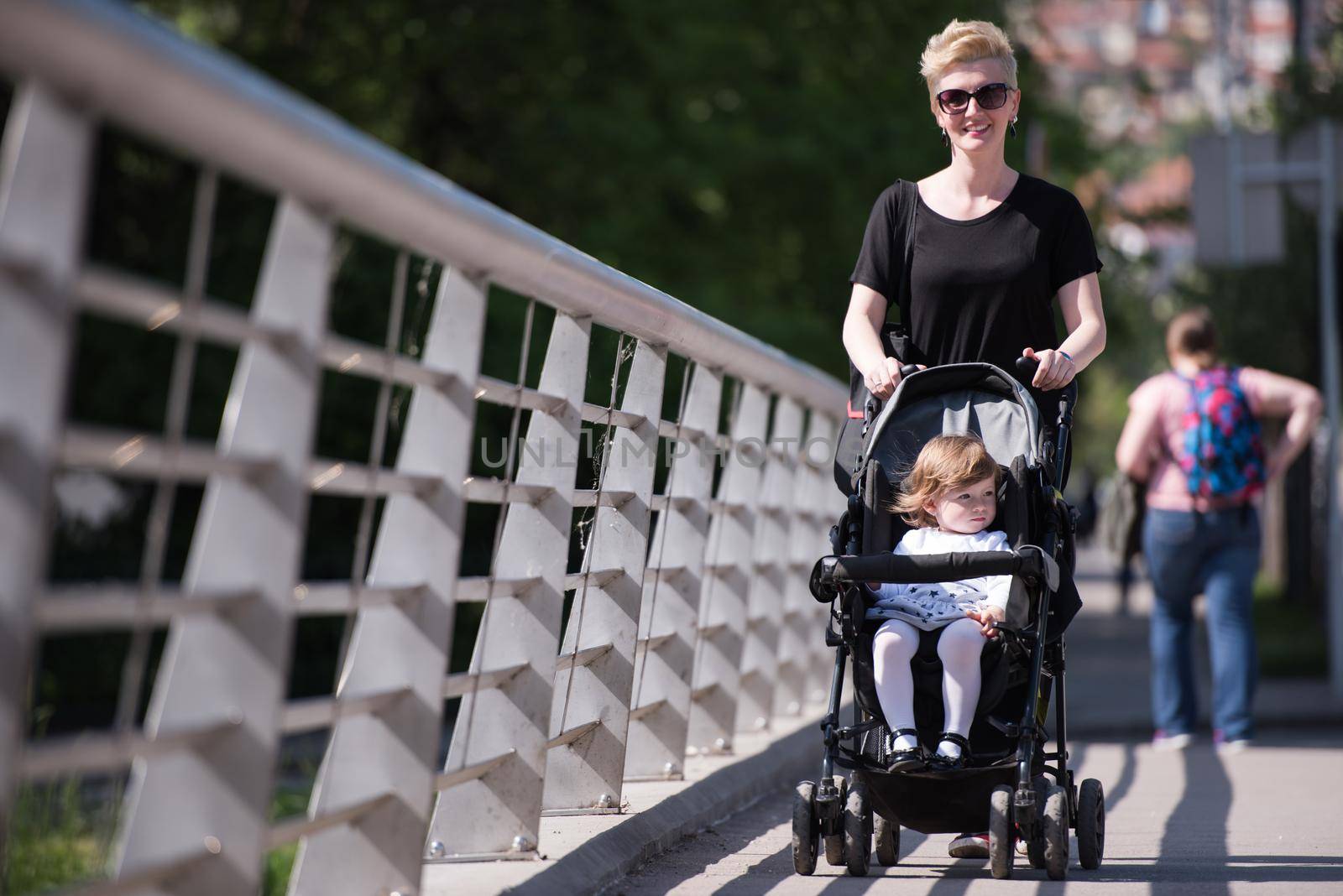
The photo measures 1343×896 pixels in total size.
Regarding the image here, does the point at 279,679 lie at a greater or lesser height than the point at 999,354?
lesser

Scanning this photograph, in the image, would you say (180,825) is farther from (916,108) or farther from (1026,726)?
(916,108)

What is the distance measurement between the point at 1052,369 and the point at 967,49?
0.95 m

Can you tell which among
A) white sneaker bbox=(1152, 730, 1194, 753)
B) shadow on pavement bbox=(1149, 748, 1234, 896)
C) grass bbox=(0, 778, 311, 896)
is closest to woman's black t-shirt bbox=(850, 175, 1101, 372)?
shadow on pavement bbox=(1149, 748, 1234, 896)

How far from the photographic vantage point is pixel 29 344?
223 cm

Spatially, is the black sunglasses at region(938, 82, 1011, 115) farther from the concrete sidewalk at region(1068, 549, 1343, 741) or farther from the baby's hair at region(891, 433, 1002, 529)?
the concrete sidewalk at region(1068, 549, 1343, 741)

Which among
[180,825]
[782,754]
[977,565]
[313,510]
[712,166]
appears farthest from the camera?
[712,166]

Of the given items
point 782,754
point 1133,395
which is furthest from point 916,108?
point 782,754

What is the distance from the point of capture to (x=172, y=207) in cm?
1474

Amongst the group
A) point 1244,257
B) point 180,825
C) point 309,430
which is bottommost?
point 180,825

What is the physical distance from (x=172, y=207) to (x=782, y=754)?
9.43 metres

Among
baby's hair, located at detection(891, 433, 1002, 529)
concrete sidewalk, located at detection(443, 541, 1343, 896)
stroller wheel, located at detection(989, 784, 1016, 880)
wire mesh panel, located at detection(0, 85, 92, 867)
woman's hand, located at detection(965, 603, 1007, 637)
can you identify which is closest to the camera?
wire mesh panel, located at detection(0, 85, 92, 867)

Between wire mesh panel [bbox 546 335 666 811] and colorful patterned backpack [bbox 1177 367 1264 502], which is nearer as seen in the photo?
wire mesh panel [bbox 546 335 666 811]

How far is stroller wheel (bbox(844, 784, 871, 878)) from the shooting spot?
4.59m

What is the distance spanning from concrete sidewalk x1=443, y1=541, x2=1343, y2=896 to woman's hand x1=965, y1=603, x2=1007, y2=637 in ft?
3.33
